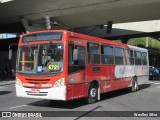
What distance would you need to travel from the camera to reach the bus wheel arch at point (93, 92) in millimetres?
14086

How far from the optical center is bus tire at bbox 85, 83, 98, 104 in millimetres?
14086

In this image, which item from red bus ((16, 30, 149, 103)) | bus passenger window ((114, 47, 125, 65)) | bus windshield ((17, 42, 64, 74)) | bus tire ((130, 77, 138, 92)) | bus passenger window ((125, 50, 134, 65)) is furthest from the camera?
bus tire ((130, 77, 138, 92))

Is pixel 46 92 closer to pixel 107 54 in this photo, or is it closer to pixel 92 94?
pixel 92 94

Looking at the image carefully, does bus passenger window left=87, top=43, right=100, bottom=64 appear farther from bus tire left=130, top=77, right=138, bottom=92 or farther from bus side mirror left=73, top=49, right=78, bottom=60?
bus tire left=130, top=77, right=138, bottom=92

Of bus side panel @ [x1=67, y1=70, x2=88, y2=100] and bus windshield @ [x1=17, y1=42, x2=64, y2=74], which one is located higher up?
bus windshield @ [x1=17, y1=42, x2=64, y2=74]

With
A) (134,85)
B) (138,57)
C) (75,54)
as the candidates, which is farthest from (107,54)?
(138,57)

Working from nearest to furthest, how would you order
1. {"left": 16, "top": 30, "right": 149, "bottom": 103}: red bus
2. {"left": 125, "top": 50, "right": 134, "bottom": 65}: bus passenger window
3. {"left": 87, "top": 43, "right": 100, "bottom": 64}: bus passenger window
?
{"left": 16, "top": 30, "right": 149, "bottom": 103}: red bus < {"left": 87, "top": 43, "right": 100, "bottom": 64}: bus passenger window < {"left": 125, "top": 50, "right": 134, "bottom": 65}: bus passenger window

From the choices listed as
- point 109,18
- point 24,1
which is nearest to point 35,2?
point 24,1

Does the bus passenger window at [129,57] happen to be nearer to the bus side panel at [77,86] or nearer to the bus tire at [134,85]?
the bus tire at [134,85]

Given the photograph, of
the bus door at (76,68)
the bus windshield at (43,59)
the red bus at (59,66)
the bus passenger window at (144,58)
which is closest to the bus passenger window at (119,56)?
the red bus at (59,66)

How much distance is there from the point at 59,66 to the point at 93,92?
2684mm

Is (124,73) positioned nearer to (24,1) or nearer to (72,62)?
(72,62)

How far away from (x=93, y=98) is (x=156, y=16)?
23.2 m

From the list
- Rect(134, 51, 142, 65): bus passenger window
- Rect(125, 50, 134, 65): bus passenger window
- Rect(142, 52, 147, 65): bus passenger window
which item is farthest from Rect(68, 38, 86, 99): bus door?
Rect(142, 52, 147, 65): bus passenger window
